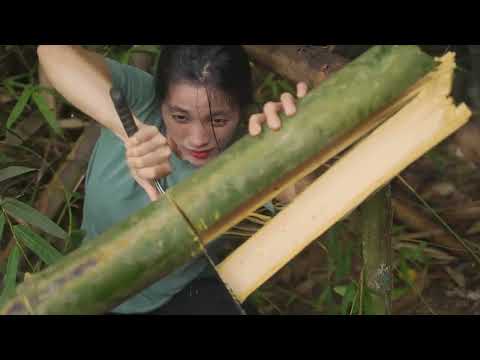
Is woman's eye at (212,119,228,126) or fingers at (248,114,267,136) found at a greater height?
woman's eye at (212,119,228,126)

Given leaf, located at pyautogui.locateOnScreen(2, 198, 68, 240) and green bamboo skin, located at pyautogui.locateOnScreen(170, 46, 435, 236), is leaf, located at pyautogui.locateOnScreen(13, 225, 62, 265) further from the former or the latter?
green bamboo skin, located at pyautogui.locateOnScreen(170, 46, 435, 236)

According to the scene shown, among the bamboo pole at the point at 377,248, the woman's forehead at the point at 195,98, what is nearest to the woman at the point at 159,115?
the woman's forehead at the point at 195,98

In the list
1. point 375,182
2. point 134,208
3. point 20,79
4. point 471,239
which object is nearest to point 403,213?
point 471,239

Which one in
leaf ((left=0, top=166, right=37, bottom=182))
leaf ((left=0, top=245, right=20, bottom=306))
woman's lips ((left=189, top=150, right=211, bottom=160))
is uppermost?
leaf ((left=0, top=166, right=37, bottom=182))

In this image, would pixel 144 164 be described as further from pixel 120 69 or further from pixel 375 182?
pixel 375 182

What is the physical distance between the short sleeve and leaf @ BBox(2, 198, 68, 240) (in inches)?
5.8

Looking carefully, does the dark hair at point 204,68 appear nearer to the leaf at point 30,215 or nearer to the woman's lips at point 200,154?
the woman's lips at point 200,154

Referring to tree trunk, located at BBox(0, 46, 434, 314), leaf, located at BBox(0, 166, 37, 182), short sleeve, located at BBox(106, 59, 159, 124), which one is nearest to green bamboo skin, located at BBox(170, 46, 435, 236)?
tree trunk, located at BBox(0, 46, 434, 314)

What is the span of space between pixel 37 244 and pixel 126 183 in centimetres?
12

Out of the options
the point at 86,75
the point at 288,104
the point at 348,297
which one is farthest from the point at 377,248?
the point at 86,75

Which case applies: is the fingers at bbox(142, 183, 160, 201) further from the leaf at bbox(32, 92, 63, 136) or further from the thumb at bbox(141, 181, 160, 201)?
the leaf at bbox(32, 92, 63, 136)

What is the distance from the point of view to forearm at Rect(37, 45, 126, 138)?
24.9 inches

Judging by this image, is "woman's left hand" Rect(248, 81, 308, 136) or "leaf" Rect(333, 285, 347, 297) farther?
"leaf" Rect(333, 285, 347, 297)
